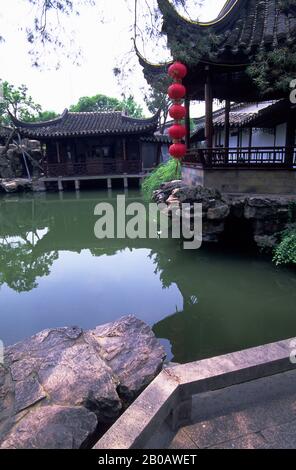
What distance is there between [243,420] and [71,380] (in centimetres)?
119

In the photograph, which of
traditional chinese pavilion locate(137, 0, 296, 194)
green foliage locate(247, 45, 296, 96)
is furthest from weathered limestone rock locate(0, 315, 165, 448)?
green foliage locate(247, 45, 296, 96)

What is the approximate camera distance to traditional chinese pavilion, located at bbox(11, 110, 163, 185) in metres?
17.8

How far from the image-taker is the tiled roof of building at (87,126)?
17.7 metres

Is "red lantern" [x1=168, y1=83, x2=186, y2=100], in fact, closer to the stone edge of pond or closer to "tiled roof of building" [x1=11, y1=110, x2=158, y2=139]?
the stone edge of pond

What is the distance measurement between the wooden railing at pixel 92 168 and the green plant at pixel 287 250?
13.5 metres

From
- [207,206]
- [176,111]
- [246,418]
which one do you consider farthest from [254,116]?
[246,418]

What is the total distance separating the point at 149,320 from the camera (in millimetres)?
4488

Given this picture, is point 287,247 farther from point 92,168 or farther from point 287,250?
point 92,168

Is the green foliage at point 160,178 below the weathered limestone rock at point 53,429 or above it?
above

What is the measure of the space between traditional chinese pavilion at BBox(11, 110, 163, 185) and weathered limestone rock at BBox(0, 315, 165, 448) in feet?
52.9

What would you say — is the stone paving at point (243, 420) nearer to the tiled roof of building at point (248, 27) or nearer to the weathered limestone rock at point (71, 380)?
the weathered limestone rock at point (71, 380)

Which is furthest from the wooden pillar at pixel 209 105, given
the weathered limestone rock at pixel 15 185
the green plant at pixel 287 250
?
the weathered limestone rock at pixel 15 185

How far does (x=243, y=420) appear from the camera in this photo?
5.99 feet
